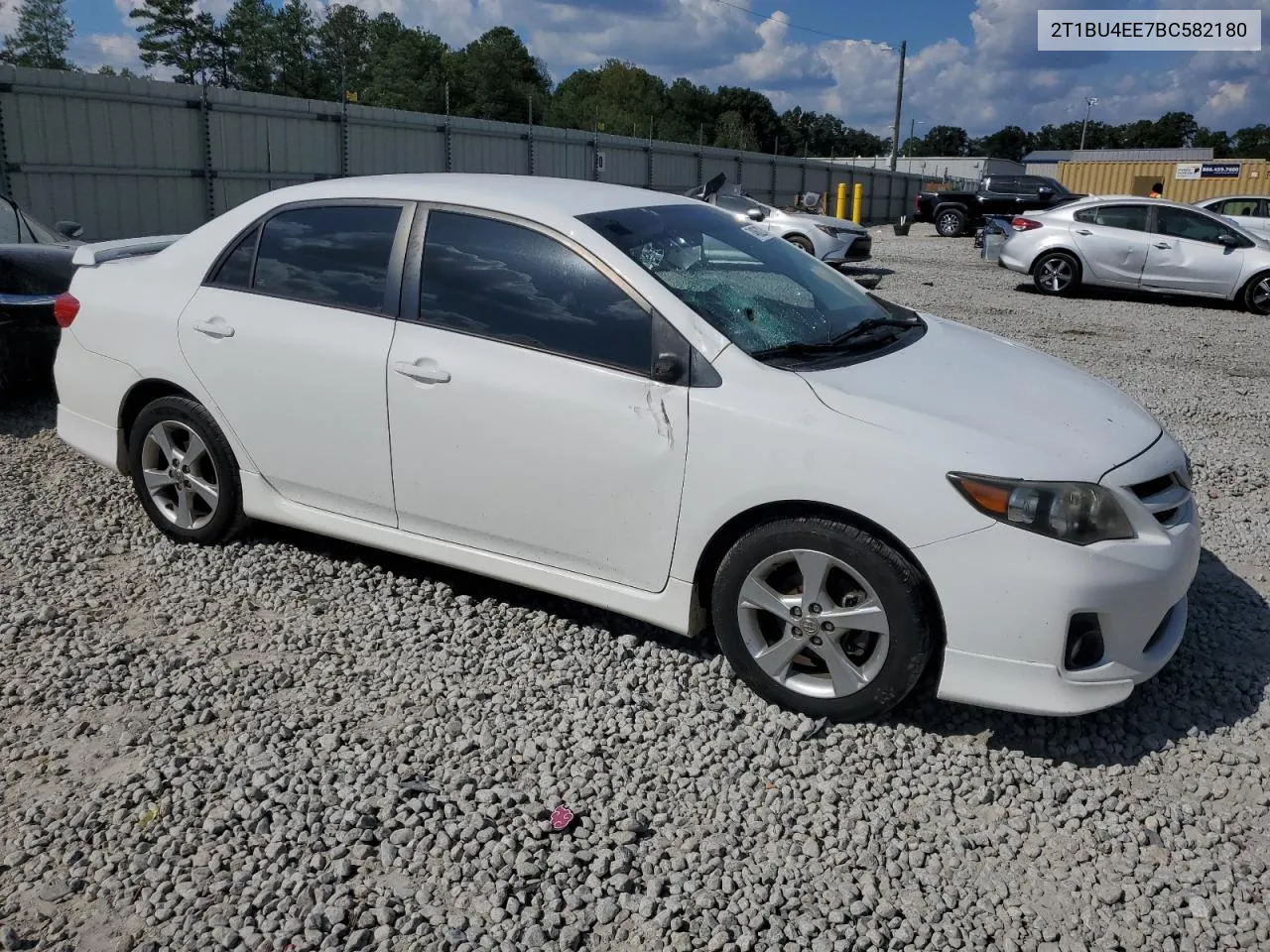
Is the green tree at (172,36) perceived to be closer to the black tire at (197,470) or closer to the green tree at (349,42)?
the green tree at (349,42)

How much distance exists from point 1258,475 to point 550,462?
15.6 ft

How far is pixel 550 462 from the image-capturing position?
354cm

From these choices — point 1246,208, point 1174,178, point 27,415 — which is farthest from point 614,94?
point 27,415

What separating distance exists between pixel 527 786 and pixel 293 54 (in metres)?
74.3

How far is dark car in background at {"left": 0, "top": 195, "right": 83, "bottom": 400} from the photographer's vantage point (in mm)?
6395

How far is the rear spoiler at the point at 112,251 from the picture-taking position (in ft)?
16.2

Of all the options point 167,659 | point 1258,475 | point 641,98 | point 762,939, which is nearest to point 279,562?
point 167,659

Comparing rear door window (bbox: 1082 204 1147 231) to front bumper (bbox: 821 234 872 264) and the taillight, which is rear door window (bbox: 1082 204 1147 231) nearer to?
front bumper (bbox: 821 234 872 264)

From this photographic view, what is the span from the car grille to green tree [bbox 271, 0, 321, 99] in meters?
70.9

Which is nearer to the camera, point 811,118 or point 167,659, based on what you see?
point 167,659

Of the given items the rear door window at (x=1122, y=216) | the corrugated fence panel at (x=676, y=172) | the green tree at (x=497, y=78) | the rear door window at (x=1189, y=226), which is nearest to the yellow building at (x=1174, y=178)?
the corrugated fence panel at (x=676, y=172)

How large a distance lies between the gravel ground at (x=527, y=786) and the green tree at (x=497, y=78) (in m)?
65.1

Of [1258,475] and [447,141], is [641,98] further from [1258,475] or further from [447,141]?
[1258,475]

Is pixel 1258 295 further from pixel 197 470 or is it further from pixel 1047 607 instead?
pixel 197 470
